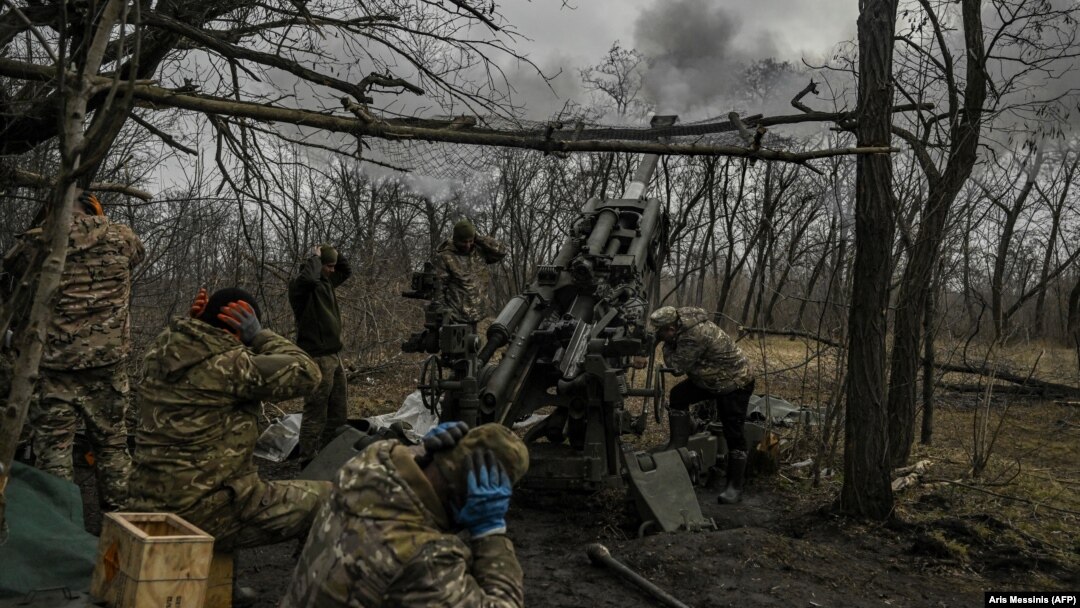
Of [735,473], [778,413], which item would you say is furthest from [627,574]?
[778,413]

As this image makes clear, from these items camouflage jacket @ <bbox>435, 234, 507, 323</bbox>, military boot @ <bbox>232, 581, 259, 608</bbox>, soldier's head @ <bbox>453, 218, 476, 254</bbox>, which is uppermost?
soldier's head @ <bbox>453, 218, 476, 254</bbox>

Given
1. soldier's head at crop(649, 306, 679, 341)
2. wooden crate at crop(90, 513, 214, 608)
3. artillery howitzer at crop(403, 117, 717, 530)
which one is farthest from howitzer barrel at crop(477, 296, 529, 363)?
wooden crate at crop(90, 513, 214, 608)

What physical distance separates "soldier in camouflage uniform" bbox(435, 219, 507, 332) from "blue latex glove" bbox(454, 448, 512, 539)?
237 inches

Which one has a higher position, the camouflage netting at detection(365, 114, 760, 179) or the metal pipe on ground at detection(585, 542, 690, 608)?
the camouflage netting at detection(365, 114, 760, 179)

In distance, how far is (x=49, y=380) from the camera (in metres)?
5.23

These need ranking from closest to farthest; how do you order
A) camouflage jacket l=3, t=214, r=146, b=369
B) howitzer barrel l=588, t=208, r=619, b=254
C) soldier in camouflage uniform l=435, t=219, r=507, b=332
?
camouflage jacket l=3, t=214, r=146, b=369 < howitzer barrel l=588, t=208, r=619, b=254 < soldier in camouflage uniform l=435, t=219, r=507, b=332

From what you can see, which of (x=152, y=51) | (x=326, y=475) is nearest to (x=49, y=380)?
(x=326, y=475)

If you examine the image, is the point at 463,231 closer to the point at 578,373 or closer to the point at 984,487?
the point at 578,373

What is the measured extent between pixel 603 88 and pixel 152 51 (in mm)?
13451

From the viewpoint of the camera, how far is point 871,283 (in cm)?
623

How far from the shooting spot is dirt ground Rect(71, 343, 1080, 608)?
5180 mm

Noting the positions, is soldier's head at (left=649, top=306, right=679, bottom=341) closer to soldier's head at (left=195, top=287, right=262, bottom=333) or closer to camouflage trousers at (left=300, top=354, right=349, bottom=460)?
camouflage trousers at (left=300, top=354, right=349, bottom=460)

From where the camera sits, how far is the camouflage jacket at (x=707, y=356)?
7.66 meters

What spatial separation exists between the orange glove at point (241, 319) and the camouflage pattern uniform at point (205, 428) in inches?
2.5
